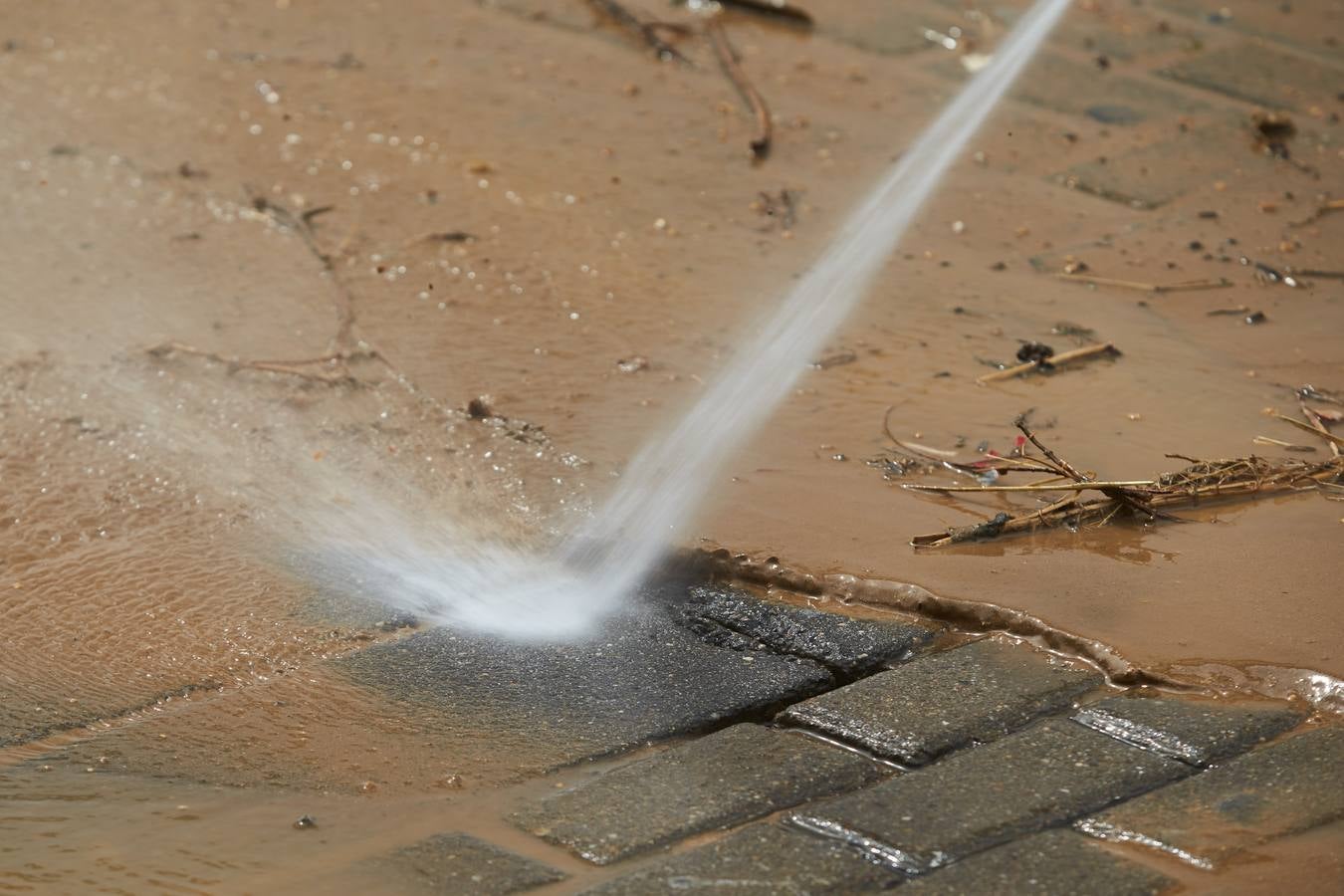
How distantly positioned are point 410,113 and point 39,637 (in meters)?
3.28

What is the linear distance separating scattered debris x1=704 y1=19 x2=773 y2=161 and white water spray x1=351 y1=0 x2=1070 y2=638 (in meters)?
0.56

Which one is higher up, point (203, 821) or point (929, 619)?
point (929, 619)

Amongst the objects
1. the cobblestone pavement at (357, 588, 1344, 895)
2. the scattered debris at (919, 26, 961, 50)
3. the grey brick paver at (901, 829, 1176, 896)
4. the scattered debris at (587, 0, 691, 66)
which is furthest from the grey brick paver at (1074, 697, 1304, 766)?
the scattered debris at (919, 26, 961, 50)

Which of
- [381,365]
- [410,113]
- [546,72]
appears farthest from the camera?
[546,72]

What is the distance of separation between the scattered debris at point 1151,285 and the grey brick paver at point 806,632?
2.13 meters

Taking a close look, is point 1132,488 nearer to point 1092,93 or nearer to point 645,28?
point 1092,93

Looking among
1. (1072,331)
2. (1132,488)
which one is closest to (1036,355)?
(1072,331)

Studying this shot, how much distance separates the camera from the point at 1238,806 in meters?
2.78

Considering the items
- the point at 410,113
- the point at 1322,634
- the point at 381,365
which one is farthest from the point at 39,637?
the point at 410,113

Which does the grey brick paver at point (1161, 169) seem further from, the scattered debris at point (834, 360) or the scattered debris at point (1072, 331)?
the scattered debris at point (834, 360)

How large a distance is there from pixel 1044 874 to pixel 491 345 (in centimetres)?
255

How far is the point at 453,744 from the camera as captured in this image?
3.10 meters

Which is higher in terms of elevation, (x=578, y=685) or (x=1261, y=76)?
(x=1261, y=76)

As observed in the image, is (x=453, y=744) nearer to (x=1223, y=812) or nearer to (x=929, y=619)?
(x=929, y=619)
